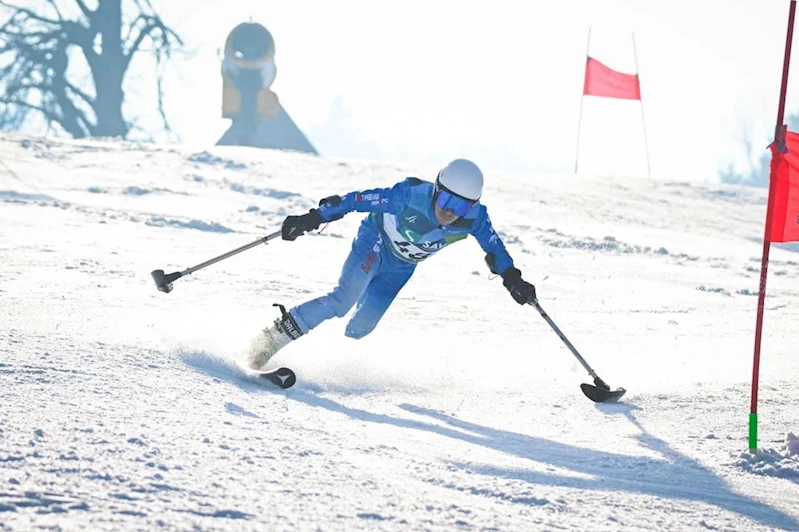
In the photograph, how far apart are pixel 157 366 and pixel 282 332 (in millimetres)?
733

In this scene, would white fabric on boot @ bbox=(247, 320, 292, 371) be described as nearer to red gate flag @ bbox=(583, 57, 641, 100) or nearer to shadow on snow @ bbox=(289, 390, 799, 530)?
shadow on snow @ bbox=(289, 390, 799, 530)

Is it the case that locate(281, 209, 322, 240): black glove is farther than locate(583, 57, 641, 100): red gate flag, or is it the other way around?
locate(583, 57, 641, 100): red gate flag

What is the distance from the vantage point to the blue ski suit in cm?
522

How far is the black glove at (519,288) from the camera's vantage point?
5191 mm

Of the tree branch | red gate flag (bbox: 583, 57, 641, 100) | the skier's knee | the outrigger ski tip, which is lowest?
the outrigger ski tip

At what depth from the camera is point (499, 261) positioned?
17.5ft

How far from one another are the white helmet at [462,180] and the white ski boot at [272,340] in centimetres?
113

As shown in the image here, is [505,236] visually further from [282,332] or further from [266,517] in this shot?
[266,517]

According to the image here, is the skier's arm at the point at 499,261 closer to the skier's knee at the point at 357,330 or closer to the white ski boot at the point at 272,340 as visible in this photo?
the skier's knee at the point at 357,330

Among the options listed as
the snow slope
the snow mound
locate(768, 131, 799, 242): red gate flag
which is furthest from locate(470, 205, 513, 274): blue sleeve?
the snow mound

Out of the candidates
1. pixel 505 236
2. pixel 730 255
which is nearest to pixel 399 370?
pixel 505 236

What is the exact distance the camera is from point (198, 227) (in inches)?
497

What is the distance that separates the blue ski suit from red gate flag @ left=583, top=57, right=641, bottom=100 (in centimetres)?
1687

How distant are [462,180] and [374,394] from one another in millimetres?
1244
